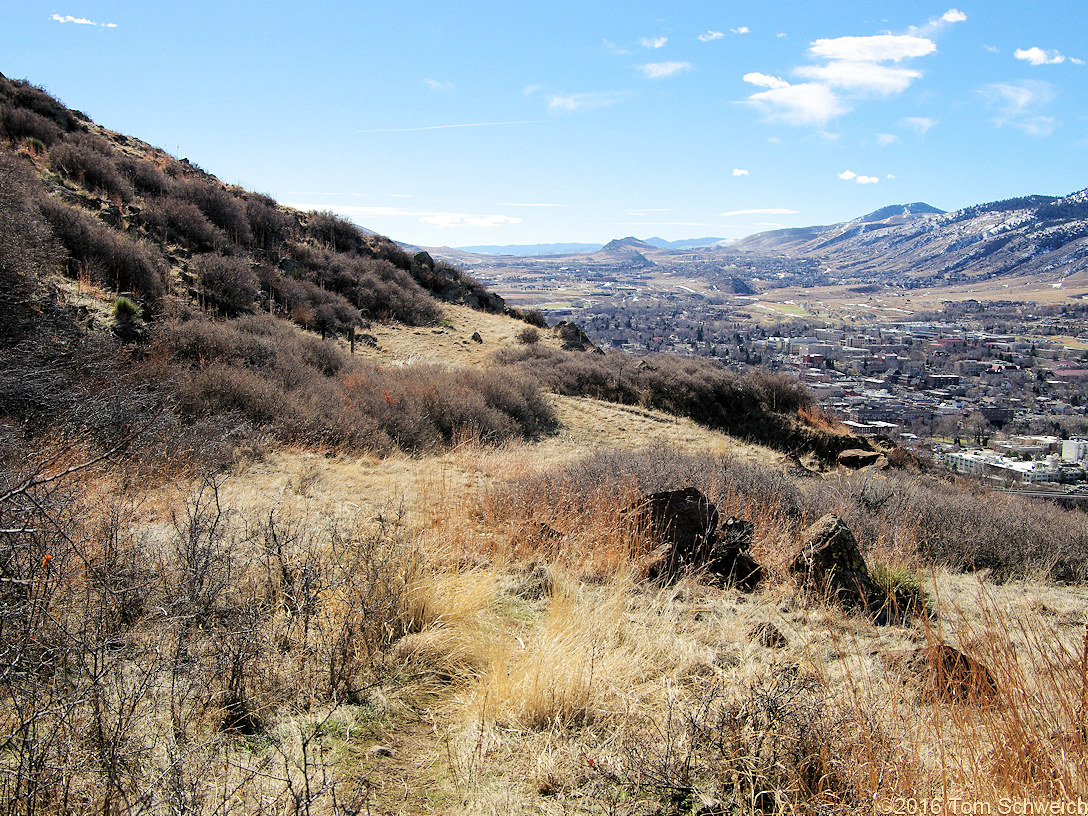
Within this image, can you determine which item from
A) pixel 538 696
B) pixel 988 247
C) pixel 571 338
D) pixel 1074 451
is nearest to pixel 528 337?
pixel 571 338

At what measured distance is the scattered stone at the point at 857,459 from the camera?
45.8 ft

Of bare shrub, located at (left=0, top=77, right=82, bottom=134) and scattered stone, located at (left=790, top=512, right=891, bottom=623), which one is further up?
bare shrub, located at (left=0, top=77, right=82, bottom=134)

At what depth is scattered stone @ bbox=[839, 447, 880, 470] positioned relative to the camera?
45.8 ft

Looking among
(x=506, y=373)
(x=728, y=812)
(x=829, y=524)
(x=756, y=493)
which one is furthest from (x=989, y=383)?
(x=728, y=812)

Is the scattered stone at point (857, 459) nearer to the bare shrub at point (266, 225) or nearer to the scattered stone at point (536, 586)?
the scattered stone at point (536, 586)

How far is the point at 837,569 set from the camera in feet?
14.0

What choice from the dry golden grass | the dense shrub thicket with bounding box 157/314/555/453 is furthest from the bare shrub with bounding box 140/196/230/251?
the dry golden grass

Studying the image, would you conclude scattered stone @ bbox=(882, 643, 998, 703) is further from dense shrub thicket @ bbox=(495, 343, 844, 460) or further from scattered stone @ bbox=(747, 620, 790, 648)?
dense shrub thicket @ bbox=(495, 343, 844, 460)

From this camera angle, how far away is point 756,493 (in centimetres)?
691

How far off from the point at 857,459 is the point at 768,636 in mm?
12423

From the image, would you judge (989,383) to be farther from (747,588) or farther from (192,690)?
(192,690)

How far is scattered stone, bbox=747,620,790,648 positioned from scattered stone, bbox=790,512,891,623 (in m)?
0.85

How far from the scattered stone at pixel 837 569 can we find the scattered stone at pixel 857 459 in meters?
10.8

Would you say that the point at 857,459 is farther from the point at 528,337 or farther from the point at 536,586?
the point at 536,586
